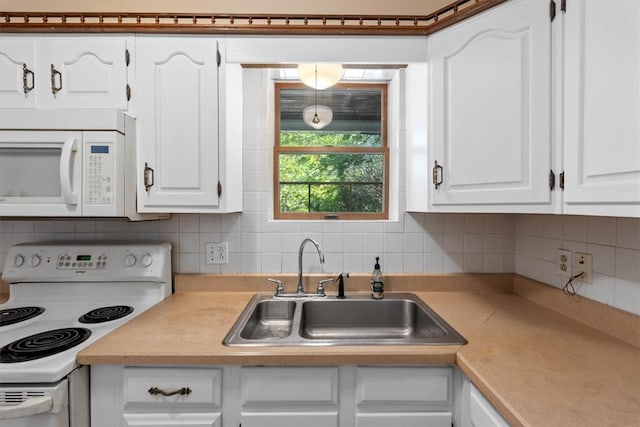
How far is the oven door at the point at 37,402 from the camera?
0.91 metres

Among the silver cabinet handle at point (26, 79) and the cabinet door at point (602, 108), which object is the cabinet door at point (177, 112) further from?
the cabinet door at point (602, 108)

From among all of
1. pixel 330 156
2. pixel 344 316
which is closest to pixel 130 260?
pixel 344 316

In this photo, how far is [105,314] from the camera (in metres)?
1.36

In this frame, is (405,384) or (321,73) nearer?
(405,384)

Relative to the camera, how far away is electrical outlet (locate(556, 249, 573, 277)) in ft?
4.38

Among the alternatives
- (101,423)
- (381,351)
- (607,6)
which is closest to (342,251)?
(381,351)

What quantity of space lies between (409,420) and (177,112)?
1.48m

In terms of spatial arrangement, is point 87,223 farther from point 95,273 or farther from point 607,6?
point 607,6

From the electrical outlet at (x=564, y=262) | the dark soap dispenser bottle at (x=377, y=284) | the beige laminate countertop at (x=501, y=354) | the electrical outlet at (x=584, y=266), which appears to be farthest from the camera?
the dark soap dispenser bottle at (x=377, y=284)

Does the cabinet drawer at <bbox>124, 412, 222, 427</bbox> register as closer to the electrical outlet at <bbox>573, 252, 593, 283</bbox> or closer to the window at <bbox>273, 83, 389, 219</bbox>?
the window at <bbox>273, 83, 389, 219</bbox>

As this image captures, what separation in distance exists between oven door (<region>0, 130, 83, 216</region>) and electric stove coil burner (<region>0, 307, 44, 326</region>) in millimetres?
423

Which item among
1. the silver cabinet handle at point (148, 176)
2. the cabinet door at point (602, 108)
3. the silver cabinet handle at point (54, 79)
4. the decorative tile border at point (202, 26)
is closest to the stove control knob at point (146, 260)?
the silver cabinet handle at point (148, 176)

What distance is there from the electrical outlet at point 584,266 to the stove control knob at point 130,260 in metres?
1.95

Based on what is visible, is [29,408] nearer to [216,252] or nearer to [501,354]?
[216,252]
